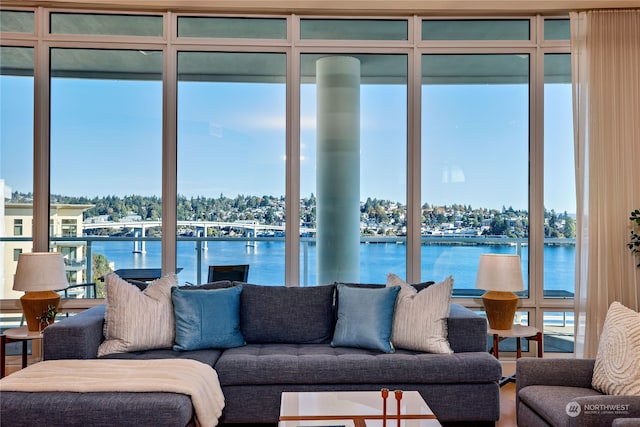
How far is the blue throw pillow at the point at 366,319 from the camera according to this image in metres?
3.65

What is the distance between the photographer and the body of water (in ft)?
15.8

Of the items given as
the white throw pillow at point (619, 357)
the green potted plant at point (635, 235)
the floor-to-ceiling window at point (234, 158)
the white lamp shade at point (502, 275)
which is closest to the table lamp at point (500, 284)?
the white lamp shade at point (502, 275)

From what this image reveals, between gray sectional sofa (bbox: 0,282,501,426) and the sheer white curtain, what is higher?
the sheer white curtain

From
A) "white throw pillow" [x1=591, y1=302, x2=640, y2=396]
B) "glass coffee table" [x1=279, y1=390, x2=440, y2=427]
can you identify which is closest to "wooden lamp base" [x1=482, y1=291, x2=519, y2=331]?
"white throw pillow" [x1=591, y1=302, x2=640, y2=396]

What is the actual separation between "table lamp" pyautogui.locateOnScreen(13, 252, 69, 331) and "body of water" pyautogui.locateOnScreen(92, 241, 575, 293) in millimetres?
694

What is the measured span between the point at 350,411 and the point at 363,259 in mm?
2350

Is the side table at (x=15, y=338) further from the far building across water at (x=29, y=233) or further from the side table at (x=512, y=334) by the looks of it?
the side table at (x=512, y=334)

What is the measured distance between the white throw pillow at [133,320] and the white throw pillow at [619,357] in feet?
8.92

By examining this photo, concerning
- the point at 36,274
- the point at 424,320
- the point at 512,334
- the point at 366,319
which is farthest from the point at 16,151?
the point at 512,334

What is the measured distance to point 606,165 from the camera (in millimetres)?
4605

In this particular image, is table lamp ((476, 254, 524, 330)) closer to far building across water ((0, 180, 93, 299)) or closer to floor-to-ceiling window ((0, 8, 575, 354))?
floor-to-ceiling window ((0, 8, 575, 354))

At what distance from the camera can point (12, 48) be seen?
4695mm

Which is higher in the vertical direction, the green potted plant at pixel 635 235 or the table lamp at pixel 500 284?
the green potted plant at pixel 635 235

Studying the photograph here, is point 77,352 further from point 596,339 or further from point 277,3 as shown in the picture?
point 596,339
